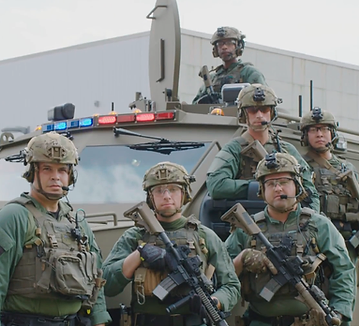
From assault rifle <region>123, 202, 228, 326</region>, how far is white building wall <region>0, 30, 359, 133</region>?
15226 mm

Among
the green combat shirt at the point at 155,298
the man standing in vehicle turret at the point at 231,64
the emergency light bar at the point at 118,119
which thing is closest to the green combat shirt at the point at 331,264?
the green combat shirt at the point at 155,298

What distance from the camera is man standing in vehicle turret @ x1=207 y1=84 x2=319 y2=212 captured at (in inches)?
257

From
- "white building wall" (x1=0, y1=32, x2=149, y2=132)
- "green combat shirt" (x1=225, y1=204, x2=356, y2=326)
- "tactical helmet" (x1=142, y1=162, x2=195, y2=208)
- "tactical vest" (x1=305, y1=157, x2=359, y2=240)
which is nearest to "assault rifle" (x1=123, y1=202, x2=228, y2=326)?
"tactical helmet" (x1=142, y1=162, x2=195, y2=208)

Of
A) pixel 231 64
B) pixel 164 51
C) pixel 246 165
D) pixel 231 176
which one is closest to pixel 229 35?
pixel 231 64

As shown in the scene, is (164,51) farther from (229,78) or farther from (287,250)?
(287,250)

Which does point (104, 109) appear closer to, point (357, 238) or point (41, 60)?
point (41, 60)

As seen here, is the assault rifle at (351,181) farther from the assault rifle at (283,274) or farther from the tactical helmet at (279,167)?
the assault rifle at (283,274)

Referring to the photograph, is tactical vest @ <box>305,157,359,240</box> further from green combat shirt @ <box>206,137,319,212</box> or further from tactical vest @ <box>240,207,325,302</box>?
tactical vest @ <box>240,207,325,302</box>

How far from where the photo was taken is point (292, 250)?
5.89 metres

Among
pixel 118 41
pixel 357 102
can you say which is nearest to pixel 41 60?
pixel 118 41

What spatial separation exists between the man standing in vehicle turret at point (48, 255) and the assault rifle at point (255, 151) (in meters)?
1.93

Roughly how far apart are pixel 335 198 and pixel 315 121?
0.70m

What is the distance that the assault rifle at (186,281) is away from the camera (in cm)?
521

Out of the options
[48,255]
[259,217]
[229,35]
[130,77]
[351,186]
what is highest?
[130,77]
